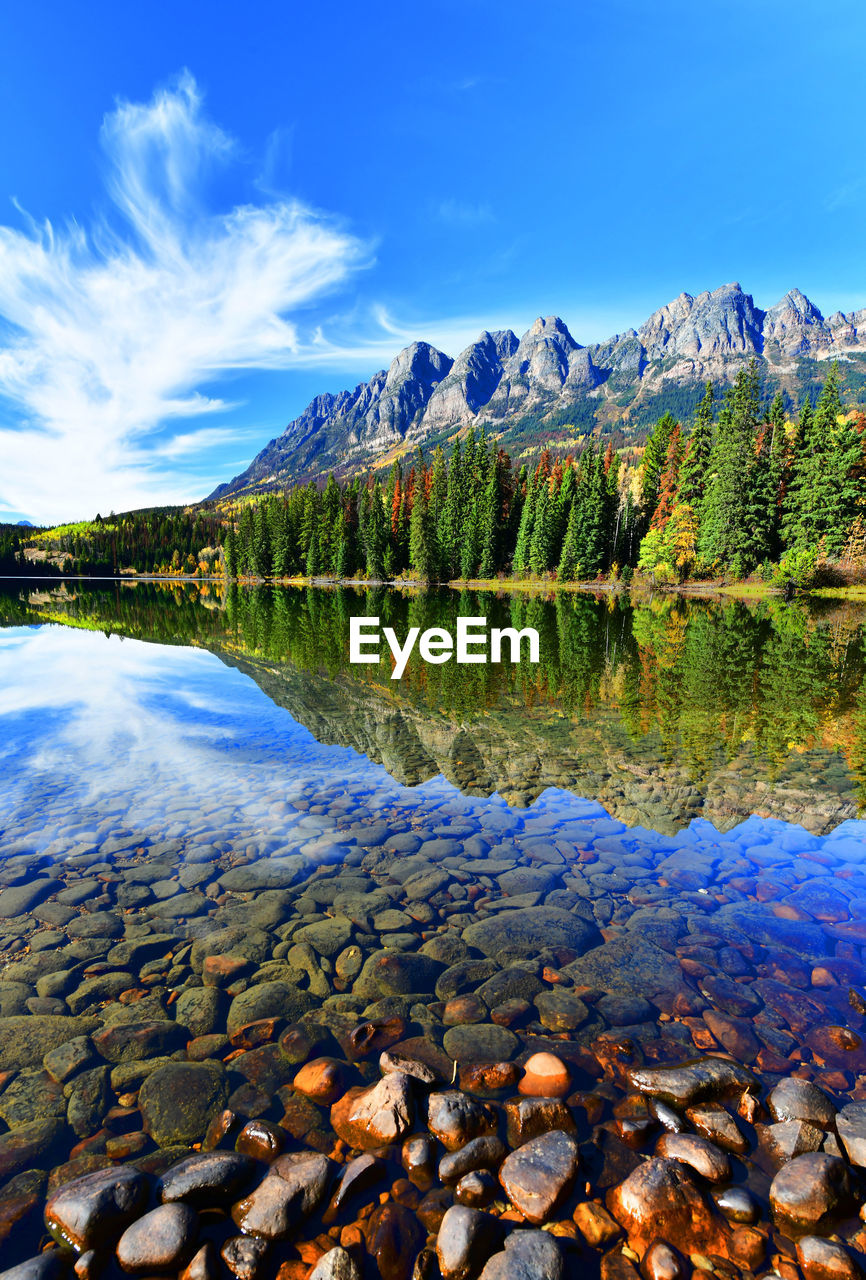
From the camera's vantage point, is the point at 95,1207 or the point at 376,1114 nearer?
the point at 95,1207

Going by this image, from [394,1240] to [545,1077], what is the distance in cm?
172

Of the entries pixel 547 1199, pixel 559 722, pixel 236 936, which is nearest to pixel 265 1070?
pixel 236 936

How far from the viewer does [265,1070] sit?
189 inches

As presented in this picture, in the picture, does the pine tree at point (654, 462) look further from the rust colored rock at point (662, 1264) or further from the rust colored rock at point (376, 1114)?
the rust colored rock at point (662, 1264)

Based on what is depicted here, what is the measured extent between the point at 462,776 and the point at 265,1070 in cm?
711

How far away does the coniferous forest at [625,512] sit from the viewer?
2308 inches

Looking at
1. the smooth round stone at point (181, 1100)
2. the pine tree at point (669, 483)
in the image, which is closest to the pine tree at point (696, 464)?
the pine tree at point (669, 483)

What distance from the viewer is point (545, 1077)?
15.3 ft

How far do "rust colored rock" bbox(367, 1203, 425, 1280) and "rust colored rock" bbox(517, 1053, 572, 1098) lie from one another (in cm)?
137

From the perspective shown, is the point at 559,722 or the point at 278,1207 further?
the point at 559,722

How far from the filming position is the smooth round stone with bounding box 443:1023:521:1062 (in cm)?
495

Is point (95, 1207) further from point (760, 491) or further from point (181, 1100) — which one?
point (760, 491)

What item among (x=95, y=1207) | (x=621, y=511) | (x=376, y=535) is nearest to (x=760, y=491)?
(x=621, y=511)

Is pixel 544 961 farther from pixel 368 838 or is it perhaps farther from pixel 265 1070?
pixel 368 838
